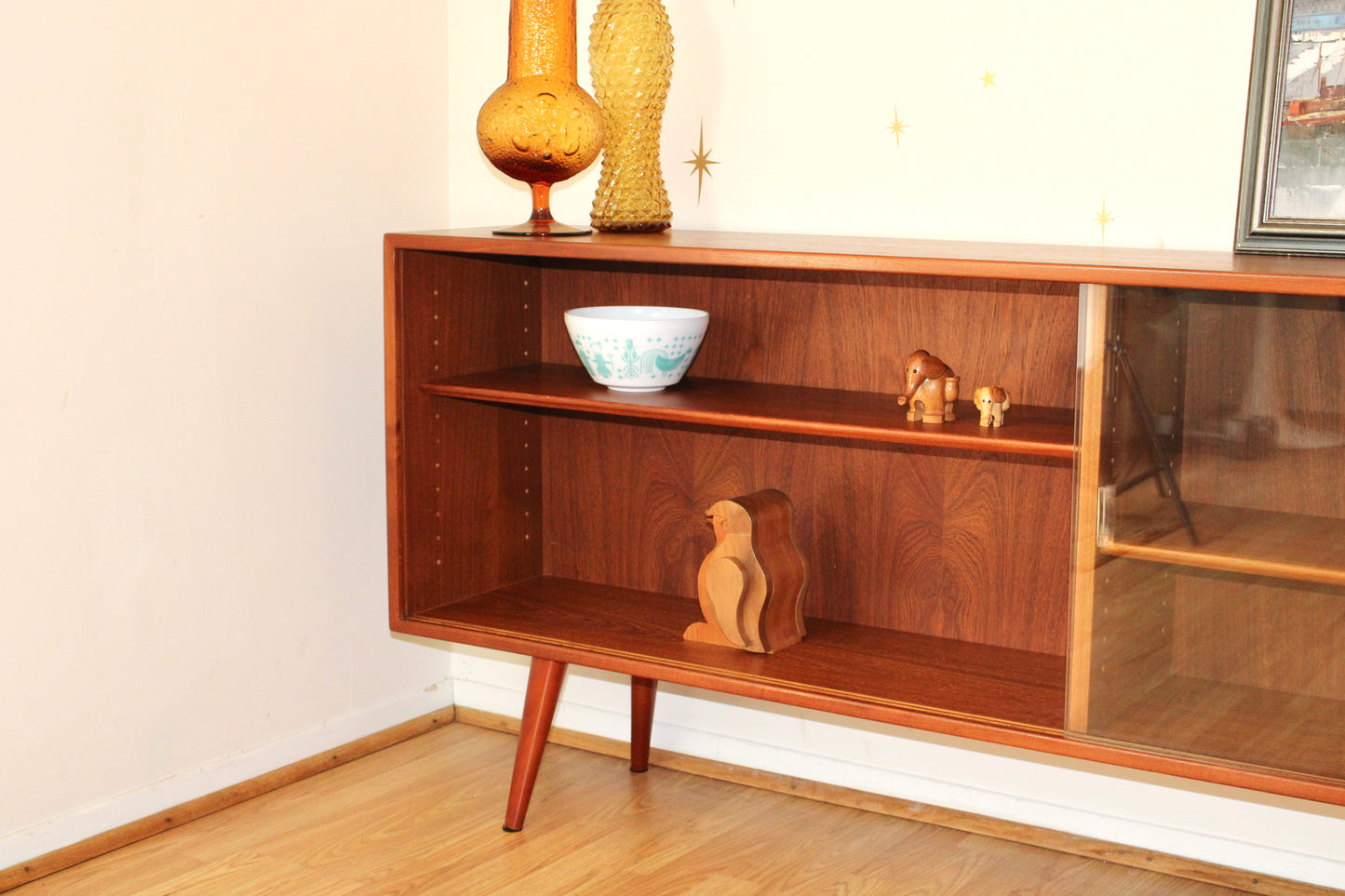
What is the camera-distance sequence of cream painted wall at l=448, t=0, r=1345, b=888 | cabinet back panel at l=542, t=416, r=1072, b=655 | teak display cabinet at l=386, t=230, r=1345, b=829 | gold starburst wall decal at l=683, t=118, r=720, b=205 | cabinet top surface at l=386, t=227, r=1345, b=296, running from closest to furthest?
1. cabinet top surface at l=386, t=227, r=1345, b=296
2. teak display cabinet at l=386, t=230, r=1345, b=829
3. cream painted wall at l=448, t=0, r=1345, b=888
4. cabinet back panel at l=542, t=416, r=1072, b=655
5. gold starburst wall decal at l=683, t=118, r=720, b=205

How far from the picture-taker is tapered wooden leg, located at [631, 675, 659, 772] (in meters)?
1.96

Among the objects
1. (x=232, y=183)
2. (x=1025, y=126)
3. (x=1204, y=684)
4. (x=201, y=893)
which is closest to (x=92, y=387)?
(x=232, y=183)

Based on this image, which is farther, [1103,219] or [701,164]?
[701,164]

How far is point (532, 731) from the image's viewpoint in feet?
5.82

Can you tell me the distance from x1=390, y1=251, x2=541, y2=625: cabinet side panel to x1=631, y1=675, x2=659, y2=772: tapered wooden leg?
9.9 inches

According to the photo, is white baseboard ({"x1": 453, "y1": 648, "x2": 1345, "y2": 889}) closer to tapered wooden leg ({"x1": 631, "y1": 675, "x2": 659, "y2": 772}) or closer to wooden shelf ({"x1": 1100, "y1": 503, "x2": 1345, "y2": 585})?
tapered wooden leg ({"x1": 631, "y1": 675, "x2": 659, "y2": 772})

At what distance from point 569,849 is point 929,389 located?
79 cm

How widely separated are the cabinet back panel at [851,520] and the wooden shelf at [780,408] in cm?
11

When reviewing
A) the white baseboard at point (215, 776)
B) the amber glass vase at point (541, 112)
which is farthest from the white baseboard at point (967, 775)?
the amber glass vase at point (541, 112)

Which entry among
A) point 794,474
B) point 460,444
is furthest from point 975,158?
point 460,444

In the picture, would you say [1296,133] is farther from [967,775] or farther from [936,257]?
[967,775]

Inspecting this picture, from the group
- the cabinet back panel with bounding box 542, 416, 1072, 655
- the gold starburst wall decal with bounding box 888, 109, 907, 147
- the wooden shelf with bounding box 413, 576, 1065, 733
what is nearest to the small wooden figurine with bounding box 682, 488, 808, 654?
the wooden shelf with bounding box 413, 576, 1065, 733

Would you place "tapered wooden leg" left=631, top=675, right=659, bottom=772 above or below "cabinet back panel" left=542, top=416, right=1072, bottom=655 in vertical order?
below

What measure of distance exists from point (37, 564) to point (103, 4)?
27.6 inches
